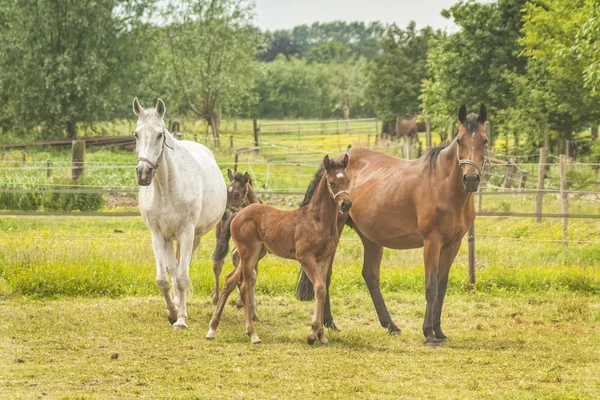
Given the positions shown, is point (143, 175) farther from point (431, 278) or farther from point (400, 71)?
point (400, 71)

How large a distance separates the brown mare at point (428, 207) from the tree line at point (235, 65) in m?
6.19

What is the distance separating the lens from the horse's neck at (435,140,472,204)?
26.7 ft

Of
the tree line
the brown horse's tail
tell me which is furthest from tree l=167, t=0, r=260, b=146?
the brown horse's tail

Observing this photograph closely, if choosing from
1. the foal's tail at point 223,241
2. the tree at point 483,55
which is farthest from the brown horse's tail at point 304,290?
the tree at point 483,55

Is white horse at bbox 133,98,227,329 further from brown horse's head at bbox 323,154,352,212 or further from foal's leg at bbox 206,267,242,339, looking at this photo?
brown horse's head at bbox 323,154,352,212

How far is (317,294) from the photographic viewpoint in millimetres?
7758

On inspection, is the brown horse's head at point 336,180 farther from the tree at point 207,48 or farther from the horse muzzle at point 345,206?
the tree at point 207,48

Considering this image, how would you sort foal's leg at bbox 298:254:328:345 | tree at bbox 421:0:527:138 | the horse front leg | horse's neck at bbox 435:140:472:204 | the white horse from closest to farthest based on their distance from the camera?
1. foal's leg at bbox 298:254:328:345
2. horse's neck at bbox 435:140:472:204
3. the white horse
4. the horse front leg
5. tree at bbox 421:0:527:138

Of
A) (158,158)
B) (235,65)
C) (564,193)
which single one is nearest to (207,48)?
(235,65)

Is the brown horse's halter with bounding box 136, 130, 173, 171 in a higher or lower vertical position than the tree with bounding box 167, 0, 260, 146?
lower

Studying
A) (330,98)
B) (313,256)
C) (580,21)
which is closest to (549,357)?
(313,256)

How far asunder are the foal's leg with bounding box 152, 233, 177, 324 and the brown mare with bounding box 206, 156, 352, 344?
2.61 ft

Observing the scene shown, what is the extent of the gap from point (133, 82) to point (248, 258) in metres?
26.8

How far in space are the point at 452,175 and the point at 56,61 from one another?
2505cm
